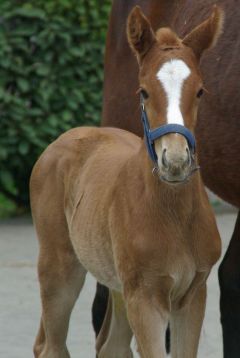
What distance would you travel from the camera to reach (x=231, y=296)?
5.88 metres

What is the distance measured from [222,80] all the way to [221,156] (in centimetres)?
32

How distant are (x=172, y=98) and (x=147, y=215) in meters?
0.52

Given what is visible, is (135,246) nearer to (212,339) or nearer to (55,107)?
(212,339)

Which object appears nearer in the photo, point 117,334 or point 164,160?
point 164,160

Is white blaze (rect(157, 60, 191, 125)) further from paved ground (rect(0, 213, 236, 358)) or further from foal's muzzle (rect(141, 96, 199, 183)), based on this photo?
paved ground (rect(0, 213, 236, 358))

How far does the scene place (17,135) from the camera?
9367 mm

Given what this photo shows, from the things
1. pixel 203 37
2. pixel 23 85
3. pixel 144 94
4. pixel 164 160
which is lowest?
pixel 23 85

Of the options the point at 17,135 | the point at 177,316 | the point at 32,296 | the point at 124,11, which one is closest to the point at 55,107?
the point at 17,135

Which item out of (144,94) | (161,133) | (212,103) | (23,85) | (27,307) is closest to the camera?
(161,133)

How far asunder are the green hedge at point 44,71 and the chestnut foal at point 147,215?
13.8 feet

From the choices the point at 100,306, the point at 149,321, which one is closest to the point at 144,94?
the point at 149,321

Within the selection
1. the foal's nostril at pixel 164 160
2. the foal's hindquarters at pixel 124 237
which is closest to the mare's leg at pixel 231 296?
the foal's hindquarters at pixel 124 237

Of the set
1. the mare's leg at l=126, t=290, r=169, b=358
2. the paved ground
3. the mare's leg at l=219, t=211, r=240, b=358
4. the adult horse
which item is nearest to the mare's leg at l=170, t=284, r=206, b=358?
the mare's leg at l=126, t=290, r=169, b=358

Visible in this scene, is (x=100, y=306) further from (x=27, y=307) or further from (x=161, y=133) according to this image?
(x=161, y=133)
